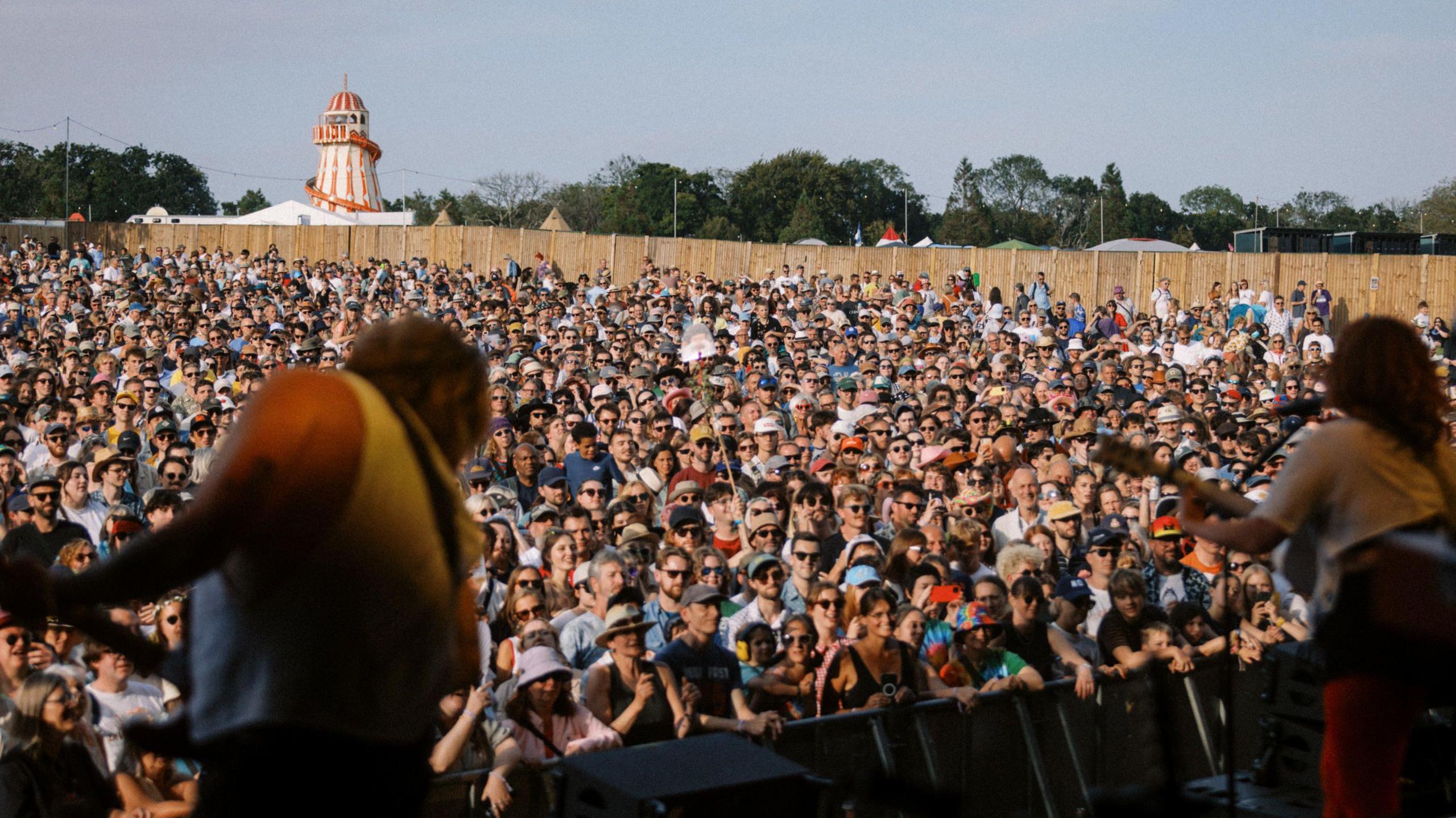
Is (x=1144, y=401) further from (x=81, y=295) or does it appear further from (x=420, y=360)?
(x=81, y=295)

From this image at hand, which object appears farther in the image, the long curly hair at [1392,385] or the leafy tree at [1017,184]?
the leafy tree at [1017,184]

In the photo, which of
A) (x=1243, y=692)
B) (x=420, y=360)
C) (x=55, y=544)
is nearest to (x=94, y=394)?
(x=55, y=544)

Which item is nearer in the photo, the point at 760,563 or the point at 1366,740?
the point at 1366,740

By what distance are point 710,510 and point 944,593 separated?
249cm

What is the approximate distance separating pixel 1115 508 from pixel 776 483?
2.28m

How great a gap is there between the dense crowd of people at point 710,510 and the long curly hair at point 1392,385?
15 centimetres

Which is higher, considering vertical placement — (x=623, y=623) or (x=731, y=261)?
(x=731, y=261)

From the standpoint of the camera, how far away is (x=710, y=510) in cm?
959

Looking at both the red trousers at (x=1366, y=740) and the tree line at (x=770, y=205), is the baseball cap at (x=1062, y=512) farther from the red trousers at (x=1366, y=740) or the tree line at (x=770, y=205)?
the tree line at (x=770, y=205)

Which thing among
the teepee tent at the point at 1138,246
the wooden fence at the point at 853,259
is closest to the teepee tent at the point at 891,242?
the wooden fence at the point at 853,259

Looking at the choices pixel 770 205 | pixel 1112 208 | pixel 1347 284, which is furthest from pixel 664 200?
pixel 1347 284

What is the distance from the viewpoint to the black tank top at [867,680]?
6512mm

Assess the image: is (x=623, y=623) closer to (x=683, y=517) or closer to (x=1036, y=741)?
(x=1036, y=741)

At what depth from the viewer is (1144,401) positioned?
49.0 ft
